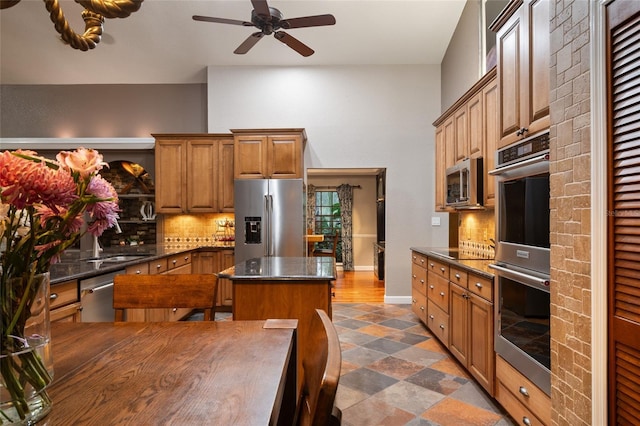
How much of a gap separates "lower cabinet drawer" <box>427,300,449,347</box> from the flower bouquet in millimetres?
3027

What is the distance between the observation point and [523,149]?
1982 mm

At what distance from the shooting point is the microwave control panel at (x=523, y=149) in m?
1.82

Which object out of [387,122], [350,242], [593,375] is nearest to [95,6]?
[593,375]

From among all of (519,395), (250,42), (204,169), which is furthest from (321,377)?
(204,169)

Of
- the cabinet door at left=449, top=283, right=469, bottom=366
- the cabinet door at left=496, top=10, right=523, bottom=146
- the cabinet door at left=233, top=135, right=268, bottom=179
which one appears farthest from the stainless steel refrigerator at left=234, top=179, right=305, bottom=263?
the cabinet door at left=496, top=10, right=523, bottom=146

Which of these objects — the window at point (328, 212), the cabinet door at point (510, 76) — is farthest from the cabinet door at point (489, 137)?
the window at point (328, 212)

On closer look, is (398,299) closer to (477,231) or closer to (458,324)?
(477,231)

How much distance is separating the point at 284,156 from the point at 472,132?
236 cm

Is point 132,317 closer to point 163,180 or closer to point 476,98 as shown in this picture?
point 163,180

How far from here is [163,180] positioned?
4934 mm

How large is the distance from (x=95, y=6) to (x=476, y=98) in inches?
119

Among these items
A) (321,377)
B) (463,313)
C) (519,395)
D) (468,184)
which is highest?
(468,184)

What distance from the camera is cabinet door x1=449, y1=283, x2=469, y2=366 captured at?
2.74 meters

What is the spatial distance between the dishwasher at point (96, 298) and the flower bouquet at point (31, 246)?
1.93 m
